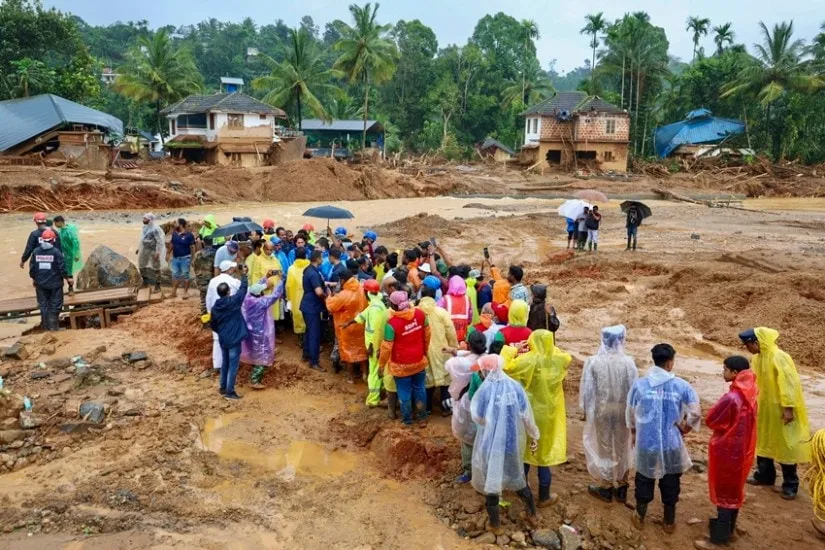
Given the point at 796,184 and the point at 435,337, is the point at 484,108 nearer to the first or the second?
the point at 796,184

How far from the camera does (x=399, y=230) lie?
2345cm

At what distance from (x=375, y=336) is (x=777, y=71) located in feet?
149

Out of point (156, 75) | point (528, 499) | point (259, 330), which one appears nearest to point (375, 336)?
point (259, 330)

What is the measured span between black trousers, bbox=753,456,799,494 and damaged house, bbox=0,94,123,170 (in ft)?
110

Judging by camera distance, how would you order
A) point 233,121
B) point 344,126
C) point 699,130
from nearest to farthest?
point 233,121
point 699,130
point 344,126

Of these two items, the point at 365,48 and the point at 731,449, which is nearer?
the point at 731,449

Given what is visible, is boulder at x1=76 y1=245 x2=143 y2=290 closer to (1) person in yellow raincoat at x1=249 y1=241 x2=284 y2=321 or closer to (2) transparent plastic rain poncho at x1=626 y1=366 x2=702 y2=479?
(1) person in yellow raincoat at x1=249 y1=241 x2=284 y2=321

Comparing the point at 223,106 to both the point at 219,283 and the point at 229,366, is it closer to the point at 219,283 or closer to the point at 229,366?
the point at 219,283

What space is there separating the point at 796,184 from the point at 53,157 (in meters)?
42.1

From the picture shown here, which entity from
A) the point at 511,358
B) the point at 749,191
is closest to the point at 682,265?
the point at 511,358

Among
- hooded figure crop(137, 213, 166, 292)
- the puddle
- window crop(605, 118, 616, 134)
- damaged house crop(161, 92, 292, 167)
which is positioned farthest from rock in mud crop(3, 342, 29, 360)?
window crop(605, 118, 616, 134)

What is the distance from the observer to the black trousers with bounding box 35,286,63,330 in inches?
392

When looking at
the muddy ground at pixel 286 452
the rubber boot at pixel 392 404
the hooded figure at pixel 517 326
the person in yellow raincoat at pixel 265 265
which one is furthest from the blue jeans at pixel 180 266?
the hooded figure at pixel 517 326

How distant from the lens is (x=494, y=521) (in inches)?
206
